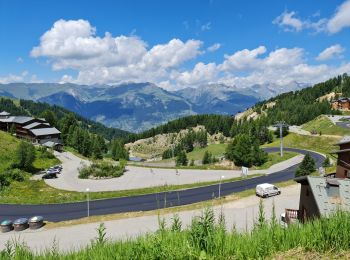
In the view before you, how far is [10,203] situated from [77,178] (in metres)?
24.2

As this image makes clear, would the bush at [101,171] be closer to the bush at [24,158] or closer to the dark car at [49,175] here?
the dark car at [49,175]

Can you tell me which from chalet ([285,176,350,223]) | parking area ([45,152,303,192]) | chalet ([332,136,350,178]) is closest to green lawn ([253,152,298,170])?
parking area ([45,152,303,192])

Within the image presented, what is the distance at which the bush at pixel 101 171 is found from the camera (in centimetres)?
8794

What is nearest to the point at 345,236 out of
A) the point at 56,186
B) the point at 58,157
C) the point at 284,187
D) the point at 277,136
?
the point at 284,187

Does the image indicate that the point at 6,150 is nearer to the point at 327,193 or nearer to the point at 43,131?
the point at 43,131

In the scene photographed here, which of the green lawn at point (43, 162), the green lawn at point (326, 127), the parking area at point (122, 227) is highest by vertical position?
the green lawn at point (326, 127)

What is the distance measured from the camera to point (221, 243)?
7.05m

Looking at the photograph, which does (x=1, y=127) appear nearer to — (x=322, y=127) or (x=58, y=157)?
(x=58, y=157)

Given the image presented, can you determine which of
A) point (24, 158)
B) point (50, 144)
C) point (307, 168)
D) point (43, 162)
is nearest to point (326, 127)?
point (307, 168)

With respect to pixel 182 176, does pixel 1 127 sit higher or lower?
higher

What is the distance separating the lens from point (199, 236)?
23.7 feet

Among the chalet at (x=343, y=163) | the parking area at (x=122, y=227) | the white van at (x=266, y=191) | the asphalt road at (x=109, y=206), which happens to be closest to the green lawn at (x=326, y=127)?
the asphalt road at (x=109, y=206)

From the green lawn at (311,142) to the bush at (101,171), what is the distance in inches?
2746

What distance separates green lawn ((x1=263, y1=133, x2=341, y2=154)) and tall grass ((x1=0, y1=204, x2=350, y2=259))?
401ft
